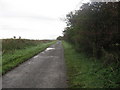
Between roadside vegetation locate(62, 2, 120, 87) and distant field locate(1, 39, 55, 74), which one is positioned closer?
roadside vegetation locate(62, 2, 120, 87)

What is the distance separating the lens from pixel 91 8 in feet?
45.4

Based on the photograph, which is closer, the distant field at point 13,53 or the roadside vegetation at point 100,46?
the roadside vegetation at point 100,46

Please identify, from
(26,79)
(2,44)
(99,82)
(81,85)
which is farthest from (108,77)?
(2,44)

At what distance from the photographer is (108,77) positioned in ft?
27.2

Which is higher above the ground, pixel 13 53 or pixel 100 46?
pixel 100 46

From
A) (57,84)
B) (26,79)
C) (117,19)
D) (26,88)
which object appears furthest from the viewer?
(117,19)

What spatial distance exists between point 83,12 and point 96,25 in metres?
1.80

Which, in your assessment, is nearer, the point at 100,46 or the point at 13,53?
the point at 100,46

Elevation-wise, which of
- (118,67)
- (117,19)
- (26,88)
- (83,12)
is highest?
(83,12)

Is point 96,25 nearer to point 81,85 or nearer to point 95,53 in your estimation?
point 95,53

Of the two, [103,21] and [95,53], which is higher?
[103,21]

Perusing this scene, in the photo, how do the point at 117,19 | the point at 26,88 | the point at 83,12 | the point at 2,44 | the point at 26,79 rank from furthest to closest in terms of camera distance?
the point at 2,44 → the point at 83,12 → the point at 117,19 → the point at 26,79 → the point at 26,88

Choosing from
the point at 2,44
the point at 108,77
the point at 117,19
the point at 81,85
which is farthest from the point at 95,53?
the point at 2,44

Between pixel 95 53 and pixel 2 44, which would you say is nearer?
pixel 95 53
